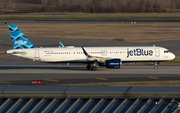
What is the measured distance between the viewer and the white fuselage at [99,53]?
178 feet

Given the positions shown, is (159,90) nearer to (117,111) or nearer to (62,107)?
(117,111)

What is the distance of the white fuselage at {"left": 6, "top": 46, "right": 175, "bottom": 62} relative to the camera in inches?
2138

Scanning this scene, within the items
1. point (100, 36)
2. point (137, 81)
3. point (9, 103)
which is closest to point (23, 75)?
point (137, 81)

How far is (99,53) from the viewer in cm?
5475

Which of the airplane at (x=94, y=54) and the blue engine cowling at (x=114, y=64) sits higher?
the airplane at (x=94, y=54)

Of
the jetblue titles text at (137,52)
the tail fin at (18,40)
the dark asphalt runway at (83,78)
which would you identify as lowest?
the dark asphalt runway at (83,78)

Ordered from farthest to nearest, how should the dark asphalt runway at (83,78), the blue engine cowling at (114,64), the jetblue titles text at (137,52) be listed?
the jetblue titles text at (137,52) < the blue engine cowling at (114,64) < the dark asphalt runway at (83,78)

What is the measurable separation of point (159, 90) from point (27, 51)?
4079 cm

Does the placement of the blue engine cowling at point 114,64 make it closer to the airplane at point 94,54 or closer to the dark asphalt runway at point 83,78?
the airplane at point 94,54

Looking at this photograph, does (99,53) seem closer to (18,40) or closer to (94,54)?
(94,54)

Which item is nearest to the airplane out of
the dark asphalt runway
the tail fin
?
the tail fin

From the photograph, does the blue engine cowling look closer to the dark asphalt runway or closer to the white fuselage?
the white fuselage

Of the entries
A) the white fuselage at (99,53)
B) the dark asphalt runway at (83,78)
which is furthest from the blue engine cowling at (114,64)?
the dark asphalt runway at (83,78)

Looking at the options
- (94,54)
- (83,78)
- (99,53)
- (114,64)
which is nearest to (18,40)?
(94,54)
